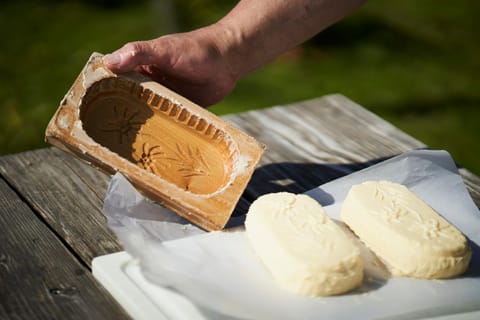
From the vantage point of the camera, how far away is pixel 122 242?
158 cm

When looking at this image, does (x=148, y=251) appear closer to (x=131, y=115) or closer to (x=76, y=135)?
(x=76, y=135)

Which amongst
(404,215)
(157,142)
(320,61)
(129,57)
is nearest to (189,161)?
(157,142)

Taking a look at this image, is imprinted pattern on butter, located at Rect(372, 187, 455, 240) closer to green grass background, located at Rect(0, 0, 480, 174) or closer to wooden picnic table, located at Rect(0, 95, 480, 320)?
wooden picnic table, located at Rect(0, 95, 480, 320)

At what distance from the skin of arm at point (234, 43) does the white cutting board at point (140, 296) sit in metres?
0.59

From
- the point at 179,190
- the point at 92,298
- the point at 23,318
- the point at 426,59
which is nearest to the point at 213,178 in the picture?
the point at 179,190

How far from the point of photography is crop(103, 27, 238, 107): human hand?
1919 mm

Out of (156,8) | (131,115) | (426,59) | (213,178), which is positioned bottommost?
Result: (426,59)

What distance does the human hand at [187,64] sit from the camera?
1919 millimetres

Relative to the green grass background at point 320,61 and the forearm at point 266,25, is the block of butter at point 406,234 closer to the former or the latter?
the forearm at point 266,25

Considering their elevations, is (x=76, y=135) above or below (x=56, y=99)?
above

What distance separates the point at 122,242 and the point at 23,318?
0.78 ft

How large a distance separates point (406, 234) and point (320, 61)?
3.42 metres

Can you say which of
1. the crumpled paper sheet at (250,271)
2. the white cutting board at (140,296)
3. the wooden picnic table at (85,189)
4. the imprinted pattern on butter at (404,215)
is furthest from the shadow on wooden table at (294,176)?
the white cutting board at (140,296)

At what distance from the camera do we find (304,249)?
4.91 feet
